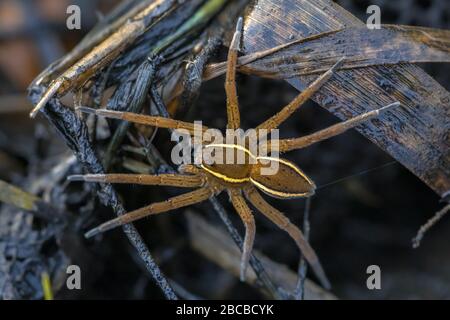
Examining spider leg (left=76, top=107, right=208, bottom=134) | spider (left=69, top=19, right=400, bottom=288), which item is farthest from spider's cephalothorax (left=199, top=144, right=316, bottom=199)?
spider leg (left=76, top=107, right=208, bottom=134)

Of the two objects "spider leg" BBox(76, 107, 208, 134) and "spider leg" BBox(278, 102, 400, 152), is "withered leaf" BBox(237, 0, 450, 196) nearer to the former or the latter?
"spider leg" BBox(278, 102, 400, 152)

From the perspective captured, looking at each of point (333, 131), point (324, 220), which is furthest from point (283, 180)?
point (324, 220)

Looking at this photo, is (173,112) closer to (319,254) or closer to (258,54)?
(258,54)

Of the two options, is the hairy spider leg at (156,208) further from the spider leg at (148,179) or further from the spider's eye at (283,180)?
the spider's eye at (283,180)

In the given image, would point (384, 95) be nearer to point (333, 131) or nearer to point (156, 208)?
point (333, 131)

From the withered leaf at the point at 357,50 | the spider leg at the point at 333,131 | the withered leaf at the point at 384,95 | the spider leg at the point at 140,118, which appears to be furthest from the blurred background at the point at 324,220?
the withered leaf at the point at 357,50
